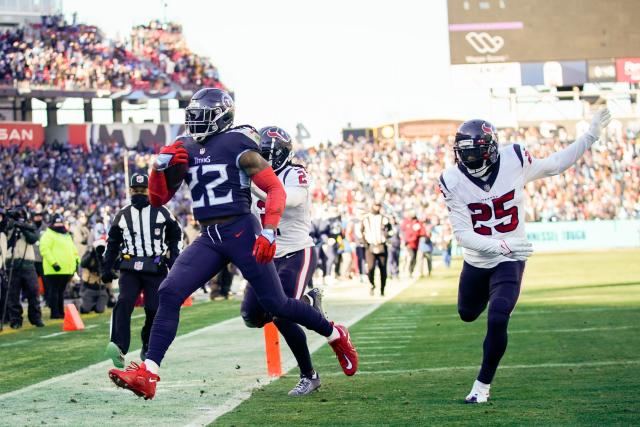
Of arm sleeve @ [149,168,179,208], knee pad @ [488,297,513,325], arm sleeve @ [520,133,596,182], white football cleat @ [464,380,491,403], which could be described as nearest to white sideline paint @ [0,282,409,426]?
arm sleeve @ [149,168,179,208]

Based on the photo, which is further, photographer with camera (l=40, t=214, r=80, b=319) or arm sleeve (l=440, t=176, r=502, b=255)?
photographer with camera (l=40, t=214, r=80, b=319)

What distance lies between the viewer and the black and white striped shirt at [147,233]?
10062mm

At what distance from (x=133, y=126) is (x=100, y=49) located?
370 cm

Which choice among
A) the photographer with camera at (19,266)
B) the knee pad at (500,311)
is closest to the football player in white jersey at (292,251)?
the knee pad at (500,311)

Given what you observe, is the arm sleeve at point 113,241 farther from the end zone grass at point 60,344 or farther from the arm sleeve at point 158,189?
the arm sleeve at point 158,189

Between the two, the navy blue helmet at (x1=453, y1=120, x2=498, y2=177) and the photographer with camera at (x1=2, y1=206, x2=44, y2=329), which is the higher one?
the navy blue helmet at (x1=453, y1=120, x2=498, y2=177)

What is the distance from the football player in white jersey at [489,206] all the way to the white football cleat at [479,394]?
487mm

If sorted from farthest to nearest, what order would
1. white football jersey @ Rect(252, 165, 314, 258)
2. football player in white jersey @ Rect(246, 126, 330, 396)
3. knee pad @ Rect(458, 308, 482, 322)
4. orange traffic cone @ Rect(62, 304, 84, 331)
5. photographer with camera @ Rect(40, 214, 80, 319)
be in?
photographer with camera @ Rect(40, 214, 80, 319)
orange traffic cone @ Rect(62, 304, 84, 331)
white football jersey @ Rect(252, 165, 314, 258)
football player in white jersey @ Rect(246, 126, 330, 396)
knee pad @ Rect(458, 308, 482, 322)

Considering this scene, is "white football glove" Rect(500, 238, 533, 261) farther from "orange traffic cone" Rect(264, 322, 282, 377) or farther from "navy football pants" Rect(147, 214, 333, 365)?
"orange traffic cone" Rect(264, 322, 282, 377)

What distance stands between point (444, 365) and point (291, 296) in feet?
6.37

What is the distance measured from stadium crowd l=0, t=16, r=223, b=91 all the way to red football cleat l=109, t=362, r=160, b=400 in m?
39.2

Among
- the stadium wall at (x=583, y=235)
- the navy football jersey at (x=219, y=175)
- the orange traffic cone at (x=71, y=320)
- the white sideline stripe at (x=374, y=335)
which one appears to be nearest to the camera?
the navy football jersey at (x=219, y=175)

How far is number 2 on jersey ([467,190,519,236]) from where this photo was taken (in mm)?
7492

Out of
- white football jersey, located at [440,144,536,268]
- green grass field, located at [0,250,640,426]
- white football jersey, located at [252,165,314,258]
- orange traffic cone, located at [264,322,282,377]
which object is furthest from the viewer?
orange traffic cone, located at [264,322,282,377]
